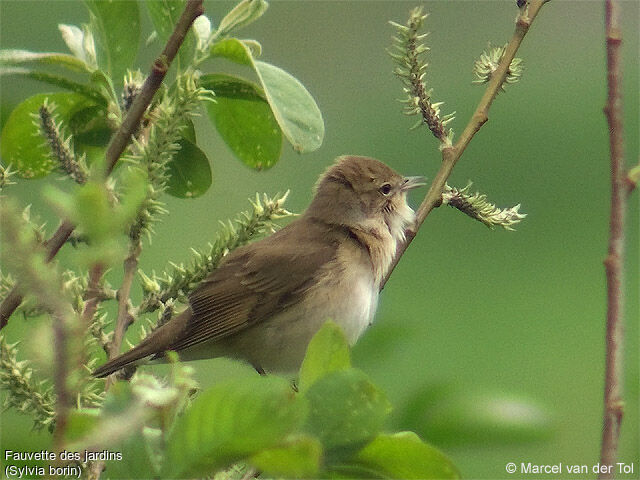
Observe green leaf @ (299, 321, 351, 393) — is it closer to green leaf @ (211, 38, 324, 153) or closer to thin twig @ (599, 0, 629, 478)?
thin twig @ (599, 0, 629, 478)

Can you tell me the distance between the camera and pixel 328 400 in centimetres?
77

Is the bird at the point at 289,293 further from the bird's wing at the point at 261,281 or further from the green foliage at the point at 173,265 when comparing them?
the green foliage at the point at 173,265

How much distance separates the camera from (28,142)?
1.45m

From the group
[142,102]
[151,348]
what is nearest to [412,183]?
[151,348]

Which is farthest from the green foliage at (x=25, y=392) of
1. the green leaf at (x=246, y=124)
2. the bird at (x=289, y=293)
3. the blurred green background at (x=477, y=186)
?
the blurred green background at (x=477, y=186)

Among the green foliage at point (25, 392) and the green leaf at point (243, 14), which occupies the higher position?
the green leaf at point (243, 14)

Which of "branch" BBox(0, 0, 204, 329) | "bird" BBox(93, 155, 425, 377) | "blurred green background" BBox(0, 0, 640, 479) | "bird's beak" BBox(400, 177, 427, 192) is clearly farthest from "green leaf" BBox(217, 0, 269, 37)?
"blurred green background" BBox(0, 0, 640, 479)

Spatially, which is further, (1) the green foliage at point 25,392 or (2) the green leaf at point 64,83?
(2) the green leaf at point 64,83

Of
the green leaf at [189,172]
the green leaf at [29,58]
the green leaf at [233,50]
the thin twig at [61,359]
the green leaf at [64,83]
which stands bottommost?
the green leaf at [189,172]

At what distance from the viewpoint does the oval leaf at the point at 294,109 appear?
121 cm

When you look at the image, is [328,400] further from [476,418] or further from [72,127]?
[72,127]

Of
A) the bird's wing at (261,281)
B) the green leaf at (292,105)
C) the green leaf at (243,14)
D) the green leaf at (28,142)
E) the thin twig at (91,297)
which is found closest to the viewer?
the thin twig at (91,297)

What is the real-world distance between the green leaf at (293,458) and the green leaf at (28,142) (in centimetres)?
85

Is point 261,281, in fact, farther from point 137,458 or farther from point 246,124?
point 137,458
